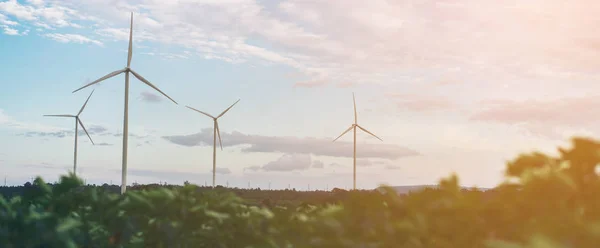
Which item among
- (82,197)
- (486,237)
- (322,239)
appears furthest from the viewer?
(82,197)

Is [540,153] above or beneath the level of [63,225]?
above

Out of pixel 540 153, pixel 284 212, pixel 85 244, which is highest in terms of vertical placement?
pixel 540 153

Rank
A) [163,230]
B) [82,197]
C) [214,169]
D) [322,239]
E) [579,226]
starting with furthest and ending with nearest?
[214,169], [82,197], [163,230], [322,239], [579,226]

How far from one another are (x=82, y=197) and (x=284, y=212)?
9.62 ft

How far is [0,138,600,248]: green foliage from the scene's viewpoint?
361 cm

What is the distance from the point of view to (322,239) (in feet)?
13.7

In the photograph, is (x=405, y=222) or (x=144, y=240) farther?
(x=144, y=240)

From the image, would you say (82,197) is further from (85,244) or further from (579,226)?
(579,226)

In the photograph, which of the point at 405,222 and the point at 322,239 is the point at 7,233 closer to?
the point at 322,239

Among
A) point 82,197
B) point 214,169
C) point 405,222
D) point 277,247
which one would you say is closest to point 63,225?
point 277,247

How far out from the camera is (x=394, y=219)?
4.16 metres

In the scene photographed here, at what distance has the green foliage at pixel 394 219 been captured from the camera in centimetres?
361

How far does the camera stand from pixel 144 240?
6.16 m

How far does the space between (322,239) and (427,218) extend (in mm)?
685
